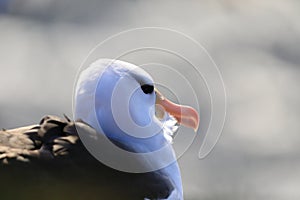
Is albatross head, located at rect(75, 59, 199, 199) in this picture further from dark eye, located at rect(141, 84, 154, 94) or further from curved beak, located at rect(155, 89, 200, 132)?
curved beak, located at rect(155, 89, 200, 132)

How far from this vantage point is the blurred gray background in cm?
742

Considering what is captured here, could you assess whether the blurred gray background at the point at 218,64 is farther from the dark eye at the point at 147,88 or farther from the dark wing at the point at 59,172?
the dark wing at the point at 59,172

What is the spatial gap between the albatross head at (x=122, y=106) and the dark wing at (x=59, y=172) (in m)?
0.12

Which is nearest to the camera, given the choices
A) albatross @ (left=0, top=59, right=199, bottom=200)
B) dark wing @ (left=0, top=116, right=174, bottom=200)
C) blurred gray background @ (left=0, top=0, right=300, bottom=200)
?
dark wing @ (left=0, top=116, right=174, bottom=200)

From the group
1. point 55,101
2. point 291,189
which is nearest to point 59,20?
point 55,101

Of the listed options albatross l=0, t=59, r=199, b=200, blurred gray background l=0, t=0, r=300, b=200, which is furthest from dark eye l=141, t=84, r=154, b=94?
blurred gray background l=0, t=0, r=300, b=200

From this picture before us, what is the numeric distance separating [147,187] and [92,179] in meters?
0.24

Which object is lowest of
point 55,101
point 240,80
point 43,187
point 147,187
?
point 43,187

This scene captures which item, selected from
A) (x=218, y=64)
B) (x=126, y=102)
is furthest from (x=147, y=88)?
(x=218, y=64)

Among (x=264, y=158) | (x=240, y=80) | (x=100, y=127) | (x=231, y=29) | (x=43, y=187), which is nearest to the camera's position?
(x=43, y=187)

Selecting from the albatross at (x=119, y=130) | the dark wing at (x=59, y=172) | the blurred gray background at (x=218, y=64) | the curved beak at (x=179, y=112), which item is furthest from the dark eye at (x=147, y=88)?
the blurred gray background at (x=218, y=64)

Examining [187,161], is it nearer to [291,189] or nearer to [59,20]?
[291,189]

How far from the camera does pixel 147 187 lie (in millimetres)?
4180

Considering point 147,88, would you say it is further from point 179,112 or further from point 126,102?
point 179,112
